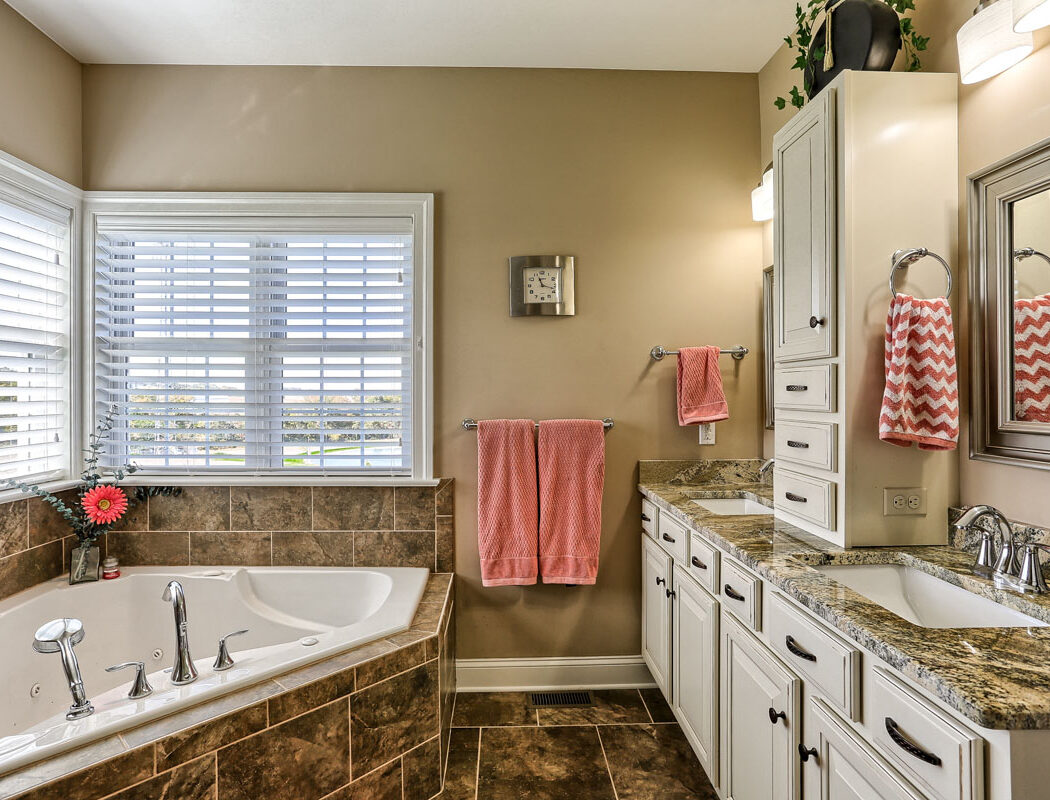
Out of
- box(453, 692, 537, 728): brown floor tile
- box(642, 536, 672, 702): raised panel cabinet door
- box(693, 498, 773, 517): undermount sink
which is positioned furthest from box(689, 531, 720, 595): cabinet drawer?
box(453, 692, 537, 728): brown floor tile

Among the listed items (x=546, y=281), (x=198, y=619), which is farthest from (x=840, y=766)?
(x=198, y=619)

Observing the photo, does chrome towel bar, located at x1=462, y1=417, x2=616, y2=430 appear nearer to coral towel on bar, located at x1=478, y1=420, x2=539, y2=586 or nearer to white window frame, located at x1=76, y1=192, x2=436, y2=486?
Result: coral towel on bar, located at x1=478, y1=420, x2=539, y2=586

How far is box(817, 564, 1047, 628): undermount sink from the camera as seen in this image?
43.6 inches

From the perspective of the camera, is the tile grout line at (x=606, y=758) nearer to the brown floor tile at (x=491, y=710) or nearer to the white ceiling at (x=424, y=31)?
the brown floor tile at (x=491, y=710)

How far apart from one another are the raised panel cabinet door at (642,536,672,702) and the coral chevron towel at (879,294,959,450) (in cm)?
98

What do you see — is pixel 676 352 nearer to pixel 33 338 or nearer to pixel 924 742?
pixel 924 742

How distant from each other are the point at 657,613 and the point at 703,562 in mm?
609

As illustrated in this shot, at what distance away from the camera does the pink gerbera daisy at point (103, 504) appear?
2.20m

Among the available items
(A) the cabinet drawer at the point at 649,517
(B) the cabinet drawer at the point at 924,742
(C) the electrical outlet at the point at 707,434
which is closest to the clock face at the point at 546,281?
(C) the electrical outlet at the point at 707,434

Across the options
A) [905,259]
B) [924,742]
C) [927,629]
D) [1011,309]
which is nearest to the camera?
[924,742]

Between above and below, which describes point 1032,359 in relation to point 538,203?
below

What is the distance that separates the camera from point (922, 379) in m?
1.39

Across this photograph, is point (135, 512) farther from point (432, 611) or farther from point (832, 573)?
point (832, 573)

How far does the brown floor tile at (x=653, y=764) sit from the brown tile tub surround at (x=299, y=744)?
64 cm
